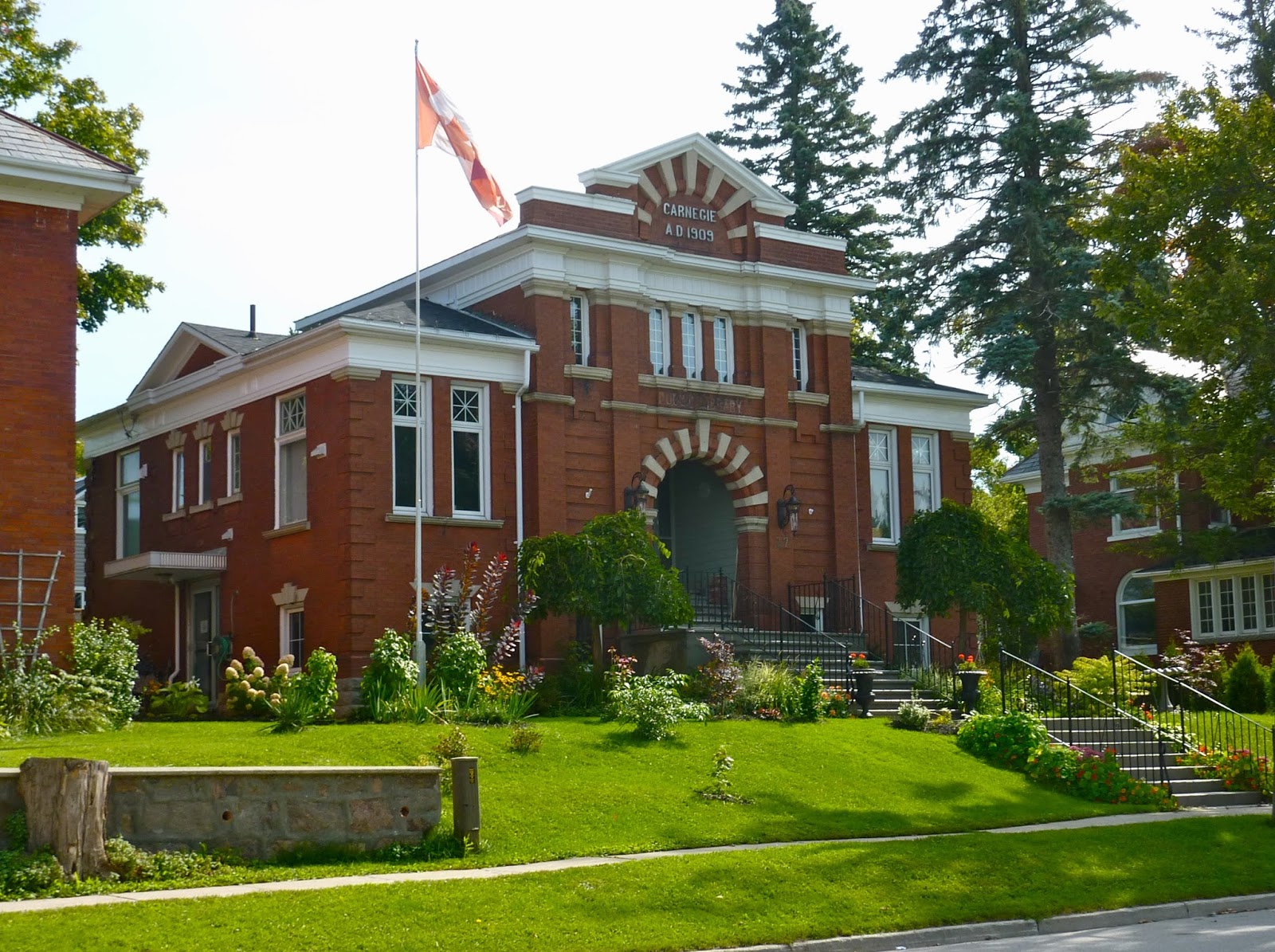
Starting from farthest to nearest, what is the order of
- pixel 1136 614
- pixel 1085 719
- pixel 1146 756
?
pixel 1136 614 → pixel 1085 719 → pixel 1146 756

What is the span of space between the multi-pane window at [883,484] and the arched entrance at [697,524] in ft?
11.5

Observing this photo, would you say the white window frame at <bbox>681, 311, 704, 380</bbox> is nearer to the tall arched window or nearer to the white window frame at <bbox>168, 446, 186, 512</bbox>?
the white window frame at <bbox>168, 446, 186, 512</bbox>

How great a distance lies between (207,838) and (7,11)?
20.6 meters

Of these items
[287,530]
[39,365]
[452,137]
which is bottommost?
[287,530]

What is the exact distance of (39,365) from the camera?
2261 cm

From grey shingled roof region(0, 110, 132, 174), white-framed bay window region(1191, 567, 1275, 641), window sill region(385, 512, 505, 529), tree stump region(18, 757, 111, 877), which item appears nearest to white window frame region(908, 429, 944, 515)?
white-framed bay window region(1191, 567, 1275, 641)

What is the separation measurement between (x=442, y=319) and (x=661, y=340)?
14.3 ft

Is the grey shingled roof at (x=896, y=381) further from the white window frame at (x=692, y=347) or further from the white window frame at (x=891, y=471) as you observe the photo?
the white window frame at (x=692, y=347)

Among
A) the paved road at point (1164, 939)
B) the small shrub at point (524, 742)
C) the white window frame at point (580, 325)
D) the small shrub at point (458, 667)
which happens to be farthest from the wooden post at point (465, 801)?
the white window frame at point (580, 325)

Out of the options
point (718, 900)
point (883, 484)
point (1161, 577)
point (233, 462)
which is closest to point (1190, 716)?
point (883, 484)

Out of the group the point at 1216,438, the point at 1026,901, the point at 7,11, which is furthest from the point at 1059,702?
the point at 7,11

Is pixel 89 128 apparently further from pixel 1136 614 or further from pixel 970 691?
Answer: pixel 1136 614

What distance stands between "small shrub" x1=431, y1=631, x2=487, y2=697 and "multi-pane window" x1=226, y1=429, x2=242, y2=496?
892cm

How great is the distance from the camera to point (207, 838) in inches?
574
